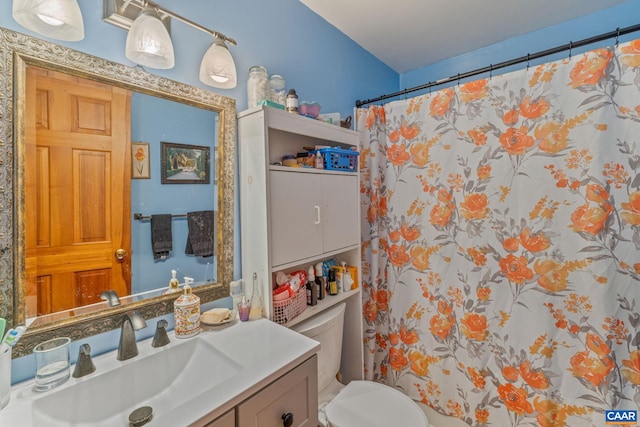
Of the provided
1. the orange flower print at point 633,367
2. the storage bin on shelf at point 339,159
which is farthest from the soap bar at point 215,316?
the orange flower print at point 633,367

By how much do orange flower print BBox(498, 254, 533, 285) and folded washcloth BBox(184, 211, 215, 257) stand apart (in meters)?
1.36

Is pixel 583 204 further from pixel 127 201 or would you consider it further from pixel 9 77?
pixel 9 77

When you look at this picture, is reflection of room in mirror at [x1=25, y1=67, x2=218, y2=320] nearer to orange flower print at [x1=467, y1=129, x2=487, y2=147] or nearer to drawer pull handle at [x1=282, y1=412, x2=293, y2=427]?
drawer pull handle at [x1=282, y1=412, x2=293, y2=427]

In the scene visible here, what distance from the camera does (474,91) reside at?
1396mm

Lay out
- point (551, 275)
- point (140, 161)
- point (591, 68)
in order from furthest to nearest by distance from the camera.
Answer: point (551, 275)
point (591, 68)
point (140, 161)

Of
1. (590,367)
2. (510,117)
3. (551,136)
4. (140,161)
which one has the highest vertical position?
(510,117)

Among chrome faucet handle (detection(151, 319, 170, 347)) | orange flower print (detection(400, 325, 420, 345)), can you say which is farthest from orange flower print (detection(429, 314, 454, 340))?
chrome faucet handle (detection(151, 319, 170, 347))

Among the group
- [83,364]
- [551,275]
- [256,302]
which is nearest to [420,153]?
[551,275]

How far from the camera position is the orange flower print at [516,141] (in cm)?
128

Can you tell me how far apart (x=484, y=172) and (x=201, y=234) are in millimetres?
1362

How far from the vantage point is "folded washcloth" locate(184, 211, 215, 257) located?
1.04 meters

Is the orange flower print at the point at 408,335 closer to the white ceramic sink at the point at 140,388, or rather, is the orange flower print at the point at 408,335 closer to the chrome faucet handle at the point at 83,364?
the white ceramic sink at the point at 140,388

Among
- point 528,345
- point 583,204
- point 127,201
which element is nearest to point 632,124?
point 583,204

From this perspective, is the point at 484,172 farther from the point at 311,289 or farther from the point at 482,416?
the point at 482,416
